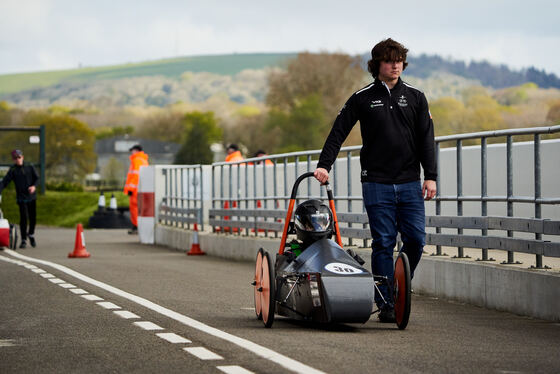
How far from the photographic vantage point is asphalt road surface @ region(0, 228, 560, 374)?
7.15 meters

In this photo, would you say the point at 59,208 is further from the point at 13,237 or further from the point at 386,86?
the point at 386,86

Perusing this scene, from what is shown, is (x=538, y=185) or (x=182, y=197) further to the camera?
(x=182, y=197)

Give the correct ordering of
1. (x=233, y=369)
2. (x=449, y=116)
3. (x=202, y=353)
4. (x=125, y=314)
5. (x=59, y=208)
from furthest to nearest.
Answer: (x=449, y=116)
(x=59, y=208)
(x=125, y=314)
(x=202, y=353)
(x=233, y=369)

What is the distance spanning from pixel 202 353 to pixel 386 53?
2.94 metres

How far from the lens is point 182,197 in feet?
84.4

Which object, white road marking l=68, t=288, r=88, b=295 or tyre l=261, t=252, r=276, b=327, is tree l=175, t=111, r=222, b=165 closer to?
white road marking l=68, t=288, r=88, b=295

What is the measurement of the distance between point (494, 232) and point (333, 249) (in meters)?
6.89

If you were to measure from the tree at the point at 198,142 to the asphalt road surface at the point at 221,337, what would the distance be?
150m

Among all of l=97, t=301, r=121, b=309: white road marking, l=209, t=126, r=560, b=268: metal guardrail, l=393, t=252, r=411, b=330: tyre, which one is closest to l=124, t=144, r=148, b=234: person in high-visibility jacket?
l=209, t=126, r=560, b=268: metal guardrail

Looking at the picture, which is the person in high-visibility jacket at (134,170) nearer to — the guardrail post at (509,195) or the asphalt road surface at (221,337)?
the asphalt road surface at (221,337)

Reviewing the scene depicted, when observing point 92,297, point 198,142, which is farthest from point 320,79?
point 92,297

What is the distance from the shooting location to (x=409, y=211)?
948 centimetres

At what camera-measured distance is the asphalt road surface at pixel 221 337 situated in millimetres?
7152

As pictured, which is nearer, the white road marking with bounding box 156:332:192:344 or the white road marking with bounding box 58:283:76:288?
the white road marking with bounding box 156:332:192:344
